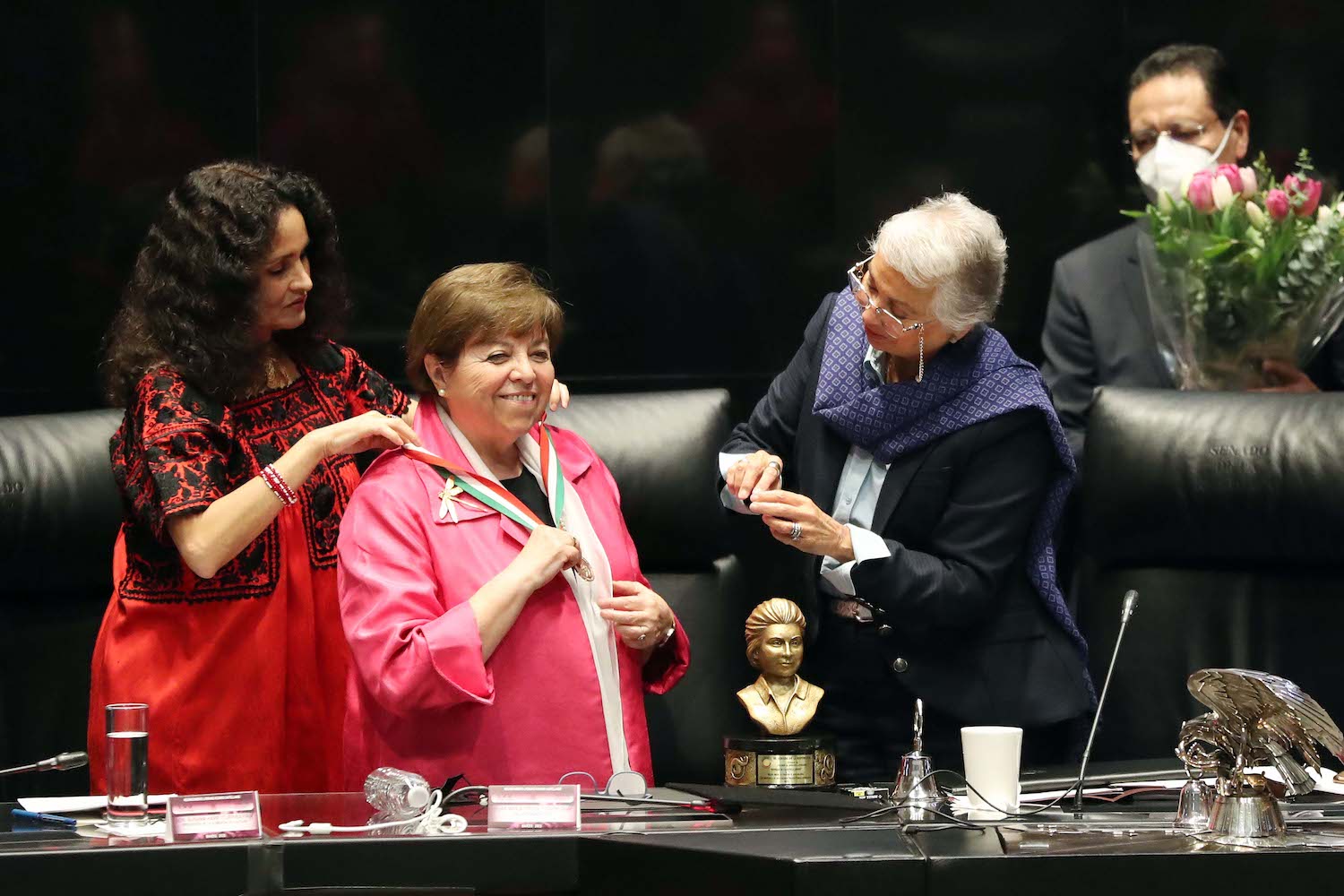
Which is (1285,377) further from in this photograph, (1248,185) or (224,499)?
(224,499)

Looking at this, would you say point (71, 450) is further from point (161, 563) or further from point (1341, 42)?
point (1341, 42)

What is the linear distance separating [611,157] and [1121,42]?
1200 mm

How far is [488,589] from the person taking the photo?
244cm

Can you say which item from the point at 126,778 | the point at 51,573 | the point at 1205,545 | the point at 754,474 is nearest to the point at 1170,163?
the point at 1205,545

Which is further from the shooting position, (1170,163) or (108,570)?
(1170,163)

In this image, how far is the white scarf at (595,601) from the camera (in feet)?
8.40

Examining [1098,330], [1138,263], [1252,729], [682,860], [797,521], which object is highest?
[1138,263]

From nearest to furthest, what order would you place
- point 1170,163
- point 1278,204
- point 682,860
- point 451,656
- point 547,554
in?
1. point 682,860
2. point 451,656
3. point 547,554
4. point 1278,204
5. point 1170,163

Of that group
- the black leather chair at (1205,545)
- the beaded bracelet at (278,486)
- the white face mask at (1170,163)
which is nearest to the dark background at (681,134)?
the white face mask at (1170,163)

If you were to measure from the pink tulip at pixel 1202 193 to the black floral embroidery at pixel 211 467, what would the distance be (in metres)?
1.53

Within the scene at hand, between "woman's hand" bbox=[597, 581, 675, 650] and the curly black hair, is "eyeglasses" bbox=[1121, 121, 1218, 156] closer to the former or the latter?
"woman's hand" bbox=[597, 581, 675, 650]

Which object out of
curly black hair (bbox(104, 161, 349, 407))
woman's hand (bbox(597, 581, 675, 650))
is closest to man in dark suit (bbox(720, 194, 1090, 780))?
woman's hand (bbox(597, 581, 675, 650))

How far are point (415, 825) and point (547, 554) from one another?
0.53 metres

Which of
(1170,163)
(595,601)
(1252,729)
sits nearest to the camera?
(1252,729)
